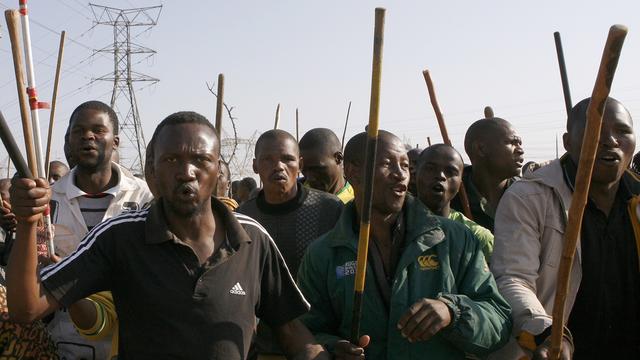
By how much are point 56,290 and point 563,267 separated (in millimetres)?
1890

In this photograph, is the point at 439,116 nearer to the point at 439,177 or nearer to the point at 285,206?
the point at 439,177

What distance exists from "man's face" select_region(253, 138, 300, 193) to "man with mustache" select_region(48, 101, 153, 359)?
0.76m

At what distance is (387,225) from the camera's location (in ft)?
11.6

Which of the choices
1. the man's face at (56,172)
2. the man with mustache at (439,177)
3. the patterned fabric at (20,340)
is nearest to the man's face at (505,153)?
the man with mustache at (439,177)

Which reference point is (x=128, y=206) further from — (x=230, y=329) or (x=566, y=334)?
(x=566, y=334)

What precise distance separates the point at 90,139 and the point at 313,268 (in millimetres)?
1937

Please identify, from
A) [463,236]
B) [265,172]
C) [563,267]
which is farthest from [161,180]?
[265,172]

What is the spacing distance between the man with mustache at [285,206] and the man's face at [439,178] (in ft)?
2.01

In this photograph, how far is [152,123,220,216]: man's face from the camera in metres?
2.84

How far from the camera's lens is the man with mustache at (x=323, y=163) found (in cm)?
591

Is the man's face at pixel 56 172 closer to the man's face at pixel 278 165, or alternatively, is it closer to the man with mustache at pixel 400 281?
the man's face at pixel 278 165

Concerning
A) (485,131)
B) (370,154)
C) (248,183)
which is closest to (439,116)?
(485,131)

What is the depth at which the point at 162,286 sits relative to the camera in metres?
2.76

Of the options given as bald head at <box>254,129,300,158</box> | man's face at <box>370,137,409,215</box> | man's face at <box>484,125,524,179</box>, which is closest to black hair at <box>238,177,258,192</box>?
man's face at <box>484,125,524,179</box>
